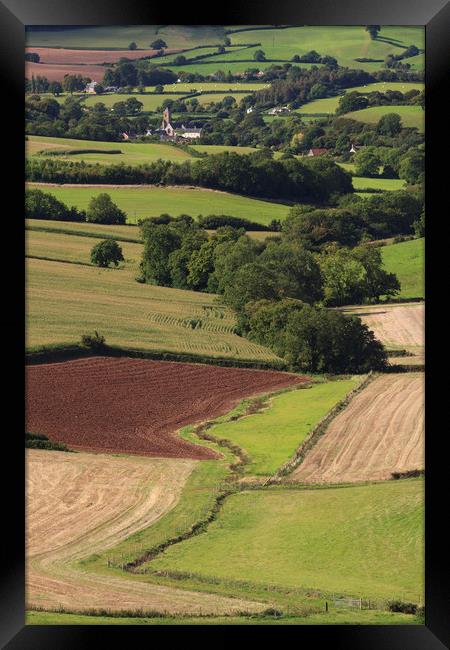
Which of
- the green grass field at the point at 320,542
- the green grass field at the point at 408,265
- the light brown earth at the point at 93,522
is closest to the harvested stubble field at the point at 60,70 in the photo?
the green grass field at the point at 408,265

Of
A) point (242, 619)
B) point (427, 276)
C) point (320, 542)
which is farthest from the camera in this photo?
point (320, 542)

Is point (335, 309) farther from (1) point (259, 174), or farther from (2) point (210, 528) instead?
(2) point (210, 528)

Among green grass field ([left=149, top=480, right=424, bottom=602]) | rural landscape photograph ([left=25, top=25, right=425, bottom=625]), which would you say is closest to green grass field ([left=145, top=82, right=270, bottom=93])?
rural landscape photograph ([left=25, top=25, right=425, bottom=625])

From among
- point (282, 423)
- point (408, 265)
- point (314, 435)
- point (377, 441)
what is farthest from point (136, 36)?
point (377, 441)

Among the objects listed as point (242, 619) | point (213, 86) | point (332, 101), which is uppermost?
point (213, 86)

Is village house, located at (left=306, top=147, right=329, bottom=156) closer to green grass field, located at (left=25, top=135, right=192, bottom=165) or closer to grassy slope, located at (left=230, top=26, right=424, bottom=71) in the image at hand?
grassy slope, located at (left=230, top=26, right=424, bottom=71)

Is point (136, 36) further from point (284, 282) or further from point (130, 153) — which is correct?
point (284, 282)

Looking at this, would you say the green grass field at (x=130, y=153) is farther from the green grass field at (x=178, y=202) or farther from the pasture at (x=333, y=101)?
the pasture at (x=333, y=101)
